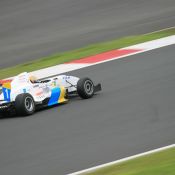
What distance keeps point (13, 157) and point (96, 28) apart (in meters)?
13.5

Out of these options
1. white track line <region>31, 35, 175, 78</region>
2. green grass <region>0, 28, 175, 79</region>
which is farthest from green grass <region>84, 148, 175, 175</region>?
green grass <region>0, 28, 175, 79</region>

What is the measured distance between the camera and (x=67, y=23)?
24.5m

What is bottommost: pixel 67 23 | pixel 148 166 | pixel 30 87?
pixel 148 166

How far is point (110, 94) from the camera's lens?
13766 millimetres

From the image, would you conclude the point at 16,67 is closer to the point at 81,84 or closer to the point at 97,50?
the point at 97,50

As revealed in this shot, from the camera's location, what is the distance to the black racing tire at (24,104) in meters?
12.6

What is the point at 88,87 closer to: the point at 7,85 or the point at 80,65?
the point at 7,85

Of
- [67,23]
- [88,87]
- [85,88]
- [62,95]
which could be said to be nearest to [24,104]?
[62,95]

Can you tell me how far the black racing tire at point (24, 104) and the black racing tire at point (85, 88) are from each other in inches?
44.2

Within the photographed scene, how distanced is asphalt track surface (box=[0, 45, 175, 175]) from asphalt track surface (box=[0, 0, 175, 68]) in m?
6.09

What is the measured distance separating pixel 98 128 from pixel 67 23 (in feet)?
44.8

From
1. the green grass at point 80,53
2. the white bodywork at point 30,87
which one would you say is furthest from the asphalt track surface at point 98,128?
the green grass at point 80,53

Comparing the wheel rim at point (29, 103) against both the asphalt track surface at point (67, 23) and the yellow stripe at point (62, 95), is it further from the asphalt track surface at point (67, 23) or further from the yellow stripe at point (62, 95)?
the asphalt track surface at point (67, 23)

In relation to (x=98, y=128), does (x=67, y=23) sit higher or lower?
higher
